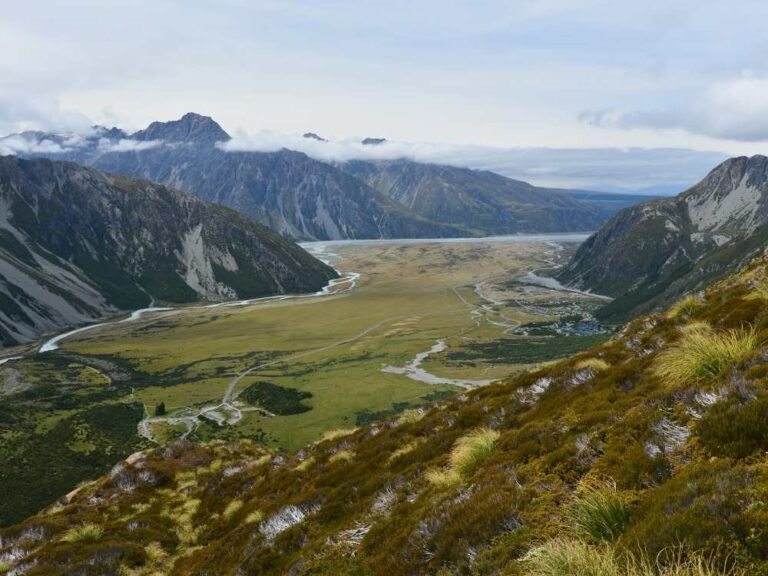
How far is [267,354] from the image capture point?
177250mm

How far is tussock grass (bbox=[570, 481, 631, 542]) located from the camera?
25.6ft

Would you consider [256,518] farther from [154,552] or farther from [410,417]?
[410,417]

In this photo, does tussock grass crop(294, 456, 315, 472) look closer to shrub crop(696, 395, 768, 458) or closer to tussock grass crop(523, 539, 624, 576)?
tussock grass crop(523, 539, 624, 576)

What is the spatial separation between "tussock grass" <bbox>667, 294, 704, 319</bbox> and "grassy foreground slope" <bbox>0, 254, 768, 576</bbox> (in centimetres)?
13

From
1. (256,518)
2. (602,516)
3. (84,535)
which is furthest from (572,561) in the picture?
(84,535)

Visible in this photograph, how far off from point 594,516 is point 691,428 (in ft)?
10.3

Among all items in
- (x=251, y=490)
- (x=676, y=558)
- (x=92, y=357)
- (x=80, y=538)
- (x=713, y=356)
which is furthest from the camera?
(x=92, y=357)

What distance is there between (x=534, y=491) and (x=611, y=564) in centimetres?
383

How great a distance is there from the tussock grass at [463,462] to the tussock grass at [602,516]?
4.99 m

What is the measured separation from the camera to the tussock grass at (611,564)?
5.84 metres

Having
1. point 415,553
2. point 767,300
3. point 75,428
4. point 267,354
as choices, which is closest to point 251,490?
point 415,553

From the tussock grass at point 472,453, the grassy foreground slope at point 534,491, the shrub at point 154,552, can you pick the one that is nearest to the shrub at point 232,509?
the grassy foreground slope at point 534,491

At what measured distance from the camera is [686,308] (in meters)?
21.1

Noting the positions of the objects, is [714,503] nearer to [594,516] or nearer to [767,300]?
[594,516]
